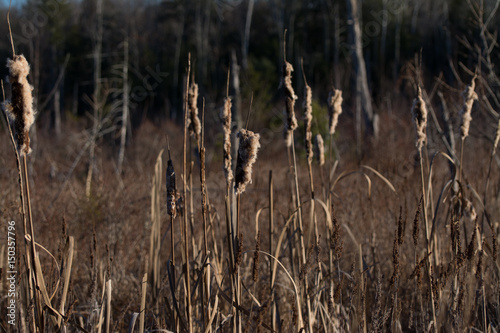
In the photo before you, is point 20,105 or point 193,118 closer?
point 20,105

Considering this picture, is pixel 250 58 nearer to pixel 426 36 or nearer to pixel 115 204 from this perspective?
pixel 426 36

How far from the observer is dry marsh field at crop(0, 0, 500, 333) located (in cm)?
137

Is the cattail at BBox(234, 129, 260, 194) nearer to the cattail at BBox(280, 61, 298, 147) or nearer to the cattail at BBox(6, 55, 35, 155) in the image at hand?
the cattail at BBox(280, 61, 298, 147)

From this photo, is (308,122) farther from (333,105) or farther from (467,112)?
(467,112)

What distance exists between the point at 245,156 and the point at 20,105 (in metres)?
0.60

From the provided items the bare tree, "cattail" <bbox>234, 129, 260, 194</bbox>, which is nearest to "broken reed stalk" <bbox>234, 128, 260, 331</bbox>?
"cattail" <bbox>234, 129, 260, 194</bbox>

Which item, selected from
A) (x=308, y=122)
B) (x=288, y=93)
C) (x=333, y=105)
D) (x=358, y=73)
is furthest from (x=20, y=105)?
(x=358, y=73)

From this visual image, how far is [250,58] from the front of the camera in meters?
20.3

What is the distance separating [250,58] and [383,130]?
1052 centimetres

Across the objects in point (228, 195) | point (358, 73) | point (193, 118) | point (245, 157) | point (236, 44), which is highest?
point (236, 44)

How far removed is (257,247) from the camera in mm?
1310

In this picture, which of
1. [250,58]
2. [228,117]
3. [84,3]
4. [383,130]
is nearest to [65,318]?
[228,117]

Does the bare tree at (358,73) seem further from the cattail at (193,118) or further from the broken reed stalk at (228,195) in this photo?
the broken reed stalk at (228,195)

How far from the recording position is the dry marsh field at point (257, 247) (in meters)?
1.37
